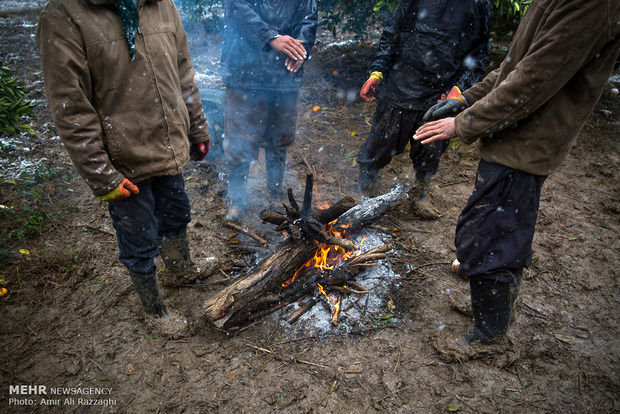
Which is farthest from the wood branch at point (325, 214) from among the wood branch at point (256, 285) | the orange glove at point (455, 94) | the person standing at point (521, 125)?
the orange glove at point (455, 94)

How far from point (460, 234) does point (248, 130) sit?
2.66m

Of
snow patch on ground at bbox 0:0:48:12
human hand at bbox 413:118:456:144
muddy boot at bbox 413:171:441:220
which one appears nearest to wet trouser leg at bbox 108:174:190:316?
human hand at bbox 413:118:456:144

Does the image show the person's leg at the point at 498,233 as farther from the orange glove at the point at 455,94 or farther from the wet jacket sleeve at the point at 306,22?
the wet jacket sleeve at the point at 306,22

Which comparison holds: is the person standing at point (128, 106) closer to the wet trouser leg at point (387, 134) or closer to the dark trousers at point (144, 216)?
the dark trousers at point (144, 216)

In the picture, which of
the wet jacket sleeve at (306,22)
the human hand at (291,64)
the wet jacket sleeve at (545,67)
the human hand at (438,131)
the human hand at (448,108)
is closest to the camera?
the wet jacket sleeve at (545,67)

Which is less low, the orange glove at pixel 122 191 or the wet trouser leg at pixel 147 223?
the orange glove at pixel 122 191

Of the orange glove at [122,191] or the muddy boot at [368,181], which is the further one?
the muddy boot at [368,181]

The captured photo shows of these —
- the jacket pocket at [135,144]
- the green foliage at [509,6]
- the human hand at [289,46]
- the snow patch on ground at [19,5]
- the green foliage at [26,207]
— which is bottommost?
the green foliage at [26,207]

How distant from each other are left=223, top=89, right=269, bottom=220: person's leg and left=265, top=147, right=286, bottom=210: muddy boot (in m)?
0.34

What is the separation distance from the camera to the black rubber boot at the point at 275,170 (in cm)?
445

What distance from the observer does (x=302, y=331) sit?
2.93m

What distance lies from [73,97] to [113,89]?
26cm

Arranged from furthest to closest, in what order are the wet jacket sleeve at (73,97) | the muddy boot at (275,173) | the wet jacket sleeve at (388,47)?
the muddy boot at (275,173) → the wet jacket sleeve at (388,47) → the wet jacket sleeve at (73,97)

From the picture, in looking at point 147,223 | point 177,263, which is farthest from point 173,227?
point 147,223
